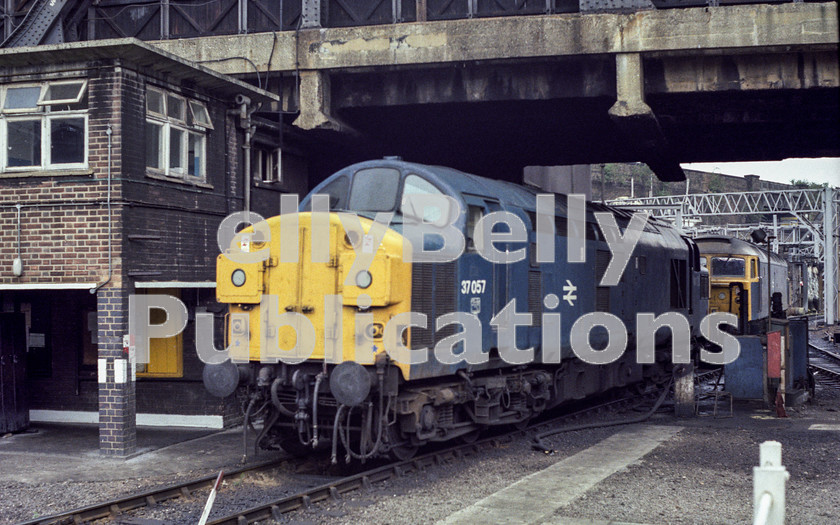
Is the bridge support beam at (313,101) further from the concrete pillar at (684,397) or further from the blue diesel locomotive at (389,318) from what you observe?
the concrete pillar at (684,397)

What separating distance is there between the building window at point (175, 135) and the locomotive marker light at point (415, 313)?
1.11m

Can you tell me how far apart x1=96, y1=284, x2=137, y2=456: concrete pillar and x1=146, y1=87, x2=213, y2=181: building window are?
85.1 inches

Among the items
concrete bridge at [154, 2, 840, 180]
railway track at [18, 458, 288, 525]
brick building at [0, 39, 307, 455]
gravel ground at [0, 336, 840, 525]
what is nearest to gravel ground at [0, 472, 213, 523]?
gravel ground at [0, 336, 840, 525]

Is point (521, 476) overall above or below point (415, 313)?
below

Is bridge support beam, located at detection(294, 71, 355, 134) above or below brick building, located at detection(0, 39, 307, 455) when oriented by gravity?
above

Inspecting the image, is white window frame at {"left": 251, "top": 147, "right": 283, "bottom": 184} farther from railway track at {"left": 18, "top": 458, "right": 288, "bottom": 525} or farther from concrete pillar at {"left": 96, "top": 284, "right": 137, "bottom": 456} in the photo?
railway track at {"left": 18, "top": 458, "right": 288, "bottom": 525}

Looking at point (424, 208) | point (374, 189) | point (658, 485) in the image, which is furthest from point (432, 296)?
point (658, 485)

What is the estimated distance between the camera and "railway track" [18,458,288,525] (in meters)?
8.09

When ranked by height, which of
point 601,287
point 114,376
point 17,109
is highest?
point 17,109

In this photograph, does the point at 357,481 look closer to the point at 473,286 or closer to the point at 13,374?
the point at 473,286

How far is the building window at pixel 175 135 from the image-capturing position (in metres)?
12.8

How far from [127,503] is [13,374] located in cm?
636

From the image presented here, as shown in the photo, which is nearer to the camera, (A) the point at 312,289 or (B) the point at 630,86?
(A) the point at 312,289

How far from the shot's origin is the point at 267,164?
654 inches
